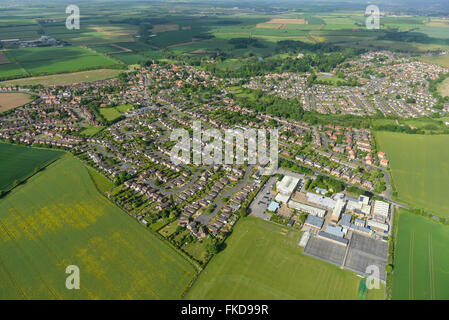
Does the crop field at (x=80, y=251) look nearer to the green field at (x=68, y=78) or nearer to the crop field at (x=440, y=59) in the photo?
the green field at (x=68, y=78)

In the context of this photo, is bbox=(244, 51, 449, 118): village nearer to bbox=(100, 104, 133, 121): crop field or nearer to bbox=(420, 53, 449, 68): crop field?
bbox=(420, 53, 449, 68): crop field

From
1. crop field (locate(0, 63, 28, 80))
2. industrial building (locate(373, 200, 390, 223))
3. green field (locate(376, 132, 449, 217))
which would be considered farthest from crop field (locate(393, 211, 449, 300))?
crop field (locate(0, 63, 28, 80))

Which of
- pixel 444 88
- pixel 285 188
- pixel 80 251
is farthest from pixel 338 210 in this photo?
pixel 444 88

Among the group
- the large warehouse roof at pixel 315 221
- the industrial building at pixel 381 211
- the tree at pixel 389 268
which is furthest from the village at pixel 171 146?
the tree at pixel 389 268

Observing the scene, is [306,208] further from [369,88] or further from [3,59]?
[3,59]

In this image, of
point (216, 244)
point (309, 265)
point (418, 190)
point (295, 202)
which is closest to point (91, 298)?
point (216, 244)

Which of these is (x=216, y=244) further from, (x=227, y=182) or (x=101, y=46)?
(x=101, y=46)

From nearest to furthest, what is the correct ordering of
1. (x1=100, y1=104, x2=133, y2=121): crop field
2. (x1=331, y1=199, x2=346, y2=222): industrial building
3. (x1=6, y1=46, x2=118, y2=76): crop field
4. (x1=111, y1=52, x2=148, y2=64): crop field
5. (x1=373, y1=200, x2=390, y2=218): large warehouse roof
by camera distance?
1. (x1=331, y1=199, x2=346, y2=222): industrial building
2. (x1=373, y1=200, x2=390, y2=218): large warehouse roof
3. (x1=100, y1=104, x2=133, y2=121): crop field
4. (x1=6, y1=46, x2=118, y2=76): crop field
5. (x1=111, y1=52, x2=148, y2=64): crop field
